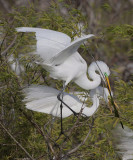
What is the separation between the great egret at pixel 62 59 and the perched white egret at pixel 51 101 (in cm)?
9

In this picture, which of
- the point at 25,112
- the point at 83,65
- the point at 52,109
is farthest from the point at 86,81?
the point at 25,112

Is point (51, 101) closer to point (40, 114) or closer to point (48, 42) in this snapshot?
point (40, 114)

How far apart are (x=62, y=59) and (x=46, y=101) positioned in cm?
31

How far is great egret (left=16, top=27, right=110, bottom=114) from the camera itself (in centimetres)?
224

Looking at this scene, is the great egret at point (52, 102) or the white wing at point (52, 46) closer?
the white wing at point (52, 46)

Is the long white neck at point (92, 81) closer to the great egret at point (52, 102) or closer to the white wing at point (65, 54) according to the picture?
the great egret at point (52, 102)

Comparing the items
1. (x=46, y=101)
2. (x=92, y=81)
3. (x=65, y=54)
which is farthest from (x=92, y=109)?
(x=65, y=54)

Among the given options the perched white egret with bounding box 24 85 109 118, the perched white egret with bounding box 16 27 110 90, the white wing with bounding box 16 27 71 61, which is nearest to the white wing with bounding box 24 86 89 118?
the perched white egret with bounding box 24 85 109 118

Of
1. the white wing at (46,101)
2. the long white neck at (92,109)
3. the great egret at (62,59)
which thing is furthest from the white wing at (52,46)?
the long white neck at (92,109)

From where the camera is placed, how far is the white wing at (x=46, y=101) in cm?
234

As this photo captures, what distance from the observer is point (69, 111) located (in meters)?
2.48

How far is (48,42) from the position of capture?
2.26 m

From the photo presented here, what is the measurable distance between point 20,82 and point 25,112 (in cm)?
28

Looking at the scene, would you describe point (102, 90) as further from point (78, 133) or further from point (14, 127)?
point (14, 127)
